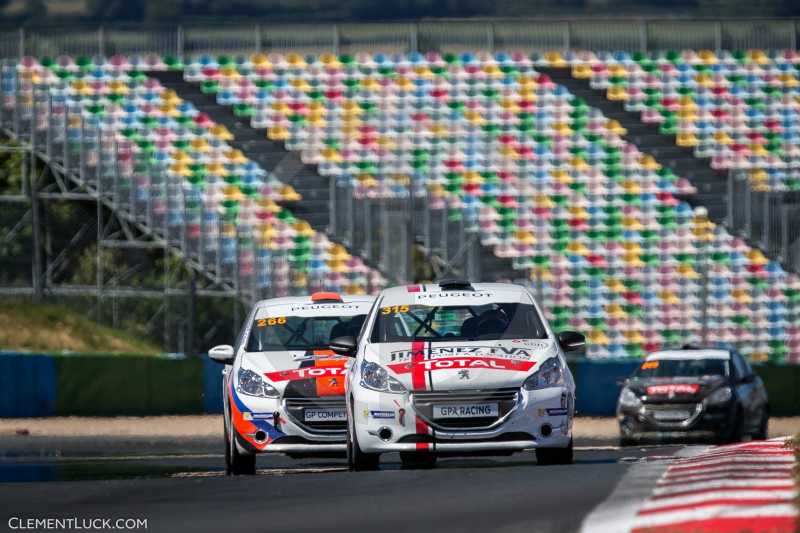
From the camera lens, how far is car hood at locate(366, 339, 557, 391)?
1230cm

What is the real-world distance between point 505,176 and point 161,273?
28.5ft

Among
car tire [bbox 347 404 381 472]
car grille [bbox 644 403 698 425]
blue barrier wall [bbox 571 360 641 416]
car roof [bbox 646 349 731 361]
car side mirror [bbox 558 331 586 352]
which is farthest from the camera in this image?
blue barrier wall [bbox 571 360 641 416]

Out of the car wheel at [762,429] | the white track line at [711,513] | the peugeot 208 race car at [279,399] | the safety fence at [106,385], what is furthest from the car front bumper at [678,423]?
the white track line at [711,513]

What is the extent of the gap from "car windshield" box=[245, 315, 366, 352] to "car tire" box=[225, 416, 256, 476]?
931mm

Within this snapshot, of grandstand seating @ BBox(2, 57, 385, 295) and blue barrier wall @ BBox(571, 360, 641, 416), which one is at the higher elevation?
grandstand seating @ BBox(2, 57, 385, 295)

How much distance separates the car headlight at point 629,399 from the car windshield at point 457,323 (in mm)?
8715

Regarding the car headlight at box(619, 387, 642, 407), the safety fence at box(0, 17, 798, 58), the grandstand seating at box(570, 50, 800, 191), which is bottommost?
the car headlight at box(619, 387, 642, 407)

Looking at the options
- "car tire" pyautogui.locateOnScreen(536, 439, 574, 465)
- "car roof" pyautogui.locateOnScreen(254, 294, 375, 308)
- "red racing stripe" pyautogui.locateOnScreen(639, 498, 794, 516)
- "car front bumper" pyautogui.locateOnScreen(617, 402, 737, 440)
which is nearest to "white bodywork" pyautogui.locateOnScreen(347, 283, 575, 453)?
"car tire" pyautogui.locateOnScreen(536, 439, 574, 465)

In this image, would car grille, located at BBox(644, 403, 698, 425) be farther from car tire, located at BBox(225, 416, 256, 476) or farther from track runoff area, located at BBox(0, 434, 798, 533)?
car tire, located at BBox(225, 416, 256, 476)

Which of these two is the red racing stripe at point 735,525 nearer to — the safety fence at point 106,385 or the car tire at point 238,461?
the car tire at point 238,461

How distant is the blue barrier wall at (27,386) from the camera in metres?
26.4

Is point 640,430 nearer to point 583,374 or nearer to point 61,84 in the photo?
point 583,374

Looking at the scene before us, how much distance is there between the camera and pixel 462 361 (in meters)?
12.5

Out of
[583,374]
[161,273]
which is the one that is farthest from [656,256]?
[161,273]
